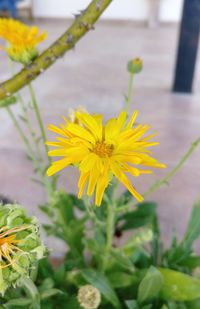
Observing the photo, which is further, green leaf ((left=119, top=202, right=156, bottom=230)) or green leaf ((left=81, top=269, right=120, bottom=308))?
green leaf ((left=119, top=202, right=156, bottom=230))

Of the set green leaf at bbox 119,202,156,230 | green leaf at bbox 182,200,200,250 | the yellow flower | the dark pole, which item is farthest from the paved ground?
the yellow flower

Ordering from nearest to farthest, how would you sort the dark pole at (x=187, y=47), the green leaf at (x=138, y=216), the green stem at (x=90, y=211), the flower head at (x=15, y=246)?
the flower head at (x=15, y=246)
the green stem at (x=90, y=211)
the green leaf at (x=138, y=216)
the dark pole at (x=187, y=47)

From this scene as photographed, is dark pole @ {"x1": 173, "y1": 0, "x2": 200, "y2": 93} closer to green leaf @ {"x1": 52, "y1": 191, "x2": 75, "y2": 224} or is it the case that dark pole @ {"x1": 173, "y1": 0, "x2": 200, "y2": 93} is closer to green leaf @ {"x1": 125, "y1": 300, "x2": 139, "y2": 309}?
green leaf @ {"x1": 52, "y1": 191, "x2": 75, "y2": 224}

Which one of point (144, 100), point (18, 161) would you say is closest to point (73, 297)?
point (18, 161)

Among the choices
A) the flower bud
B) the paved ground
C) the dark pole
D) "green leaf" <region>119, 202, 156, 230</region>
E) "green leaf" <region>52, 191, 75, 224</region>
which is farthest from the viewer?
the dark pole

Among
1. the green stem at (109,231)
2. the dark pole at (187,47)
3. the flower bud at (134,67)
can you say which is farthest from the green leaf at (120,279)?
the dark pole at (187,47)

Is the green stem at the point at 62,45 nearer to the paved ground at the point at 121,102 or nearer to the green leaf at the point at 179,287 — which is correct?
the green leaf at the point at 179,287
